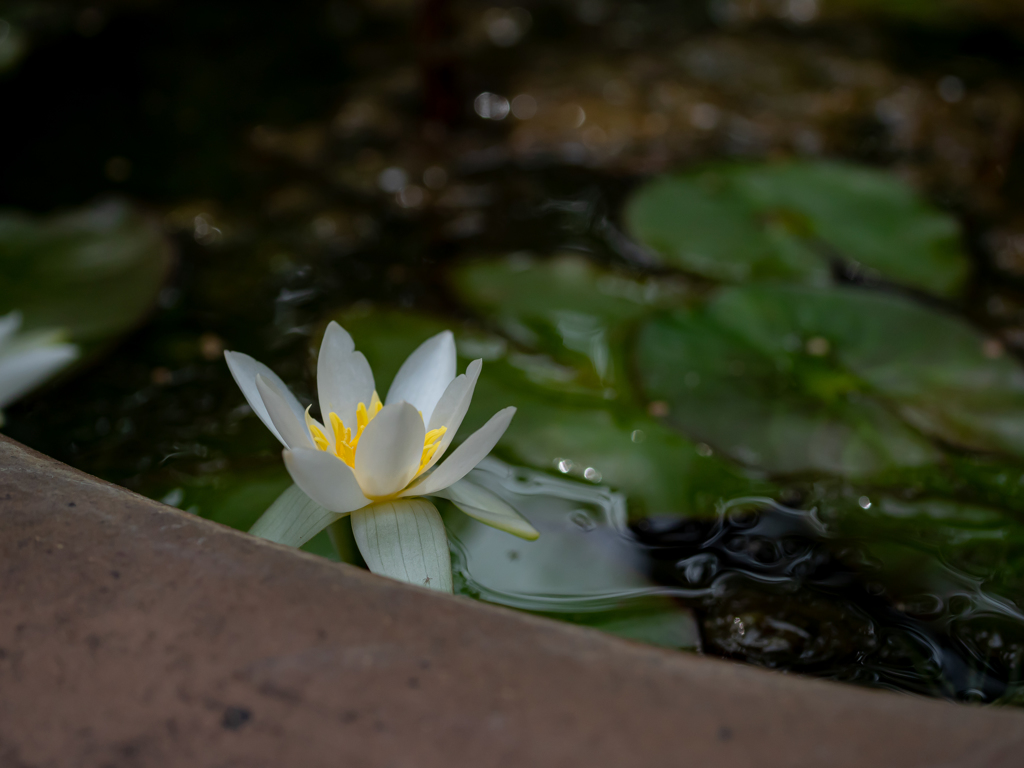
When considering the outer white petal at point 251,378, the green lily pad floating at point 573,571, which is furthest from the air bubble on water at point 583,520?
the outer white petal at point 251,378

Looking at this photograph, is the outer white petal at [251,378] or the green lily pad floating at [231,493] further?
the green lily pad floating at [231,493]

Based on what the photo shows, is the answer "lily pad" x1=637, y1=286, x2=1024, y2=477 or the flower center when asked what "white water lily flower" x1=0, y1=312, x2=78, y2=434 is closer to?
the flower center

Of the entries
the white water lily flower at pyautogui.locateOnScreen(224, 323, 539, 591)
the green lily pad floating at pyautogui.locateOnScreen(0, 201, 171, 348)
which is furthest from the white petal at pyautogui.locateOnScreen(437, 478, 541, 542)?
the green lily pad floating at pyautogui.locateOnScreen(0, 201, 171, 348)

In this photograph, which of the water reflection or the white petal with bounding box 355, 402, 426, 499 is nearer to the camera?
the white petal with bounding box 355, 402, 426, 499

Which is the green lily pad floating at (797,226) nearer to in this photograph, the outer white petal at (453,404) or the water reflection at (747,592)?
the water reflection at (747,592)

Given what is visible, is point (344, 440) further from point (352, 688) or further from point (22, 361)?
point (22, 361)

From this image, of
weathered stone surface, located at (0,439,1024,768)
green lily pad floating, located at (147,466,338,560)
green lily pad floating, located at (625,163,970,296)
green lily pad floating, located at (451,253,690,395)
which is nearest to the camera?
weathered stone surface, located at (0,439,1024,768)

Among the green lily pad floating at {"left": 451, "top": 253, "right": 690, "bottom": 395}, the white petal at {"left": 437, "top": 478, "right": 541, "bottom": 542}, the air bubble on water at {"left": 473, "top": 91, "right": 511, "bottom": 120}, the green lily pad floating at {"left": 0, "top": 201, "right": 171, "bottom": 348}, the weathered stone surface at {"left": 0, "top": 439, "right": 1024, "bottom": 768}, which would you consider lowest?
the green lily pad floating at {"left": 451, "top": 253, "right": 690, "bottom": 395}
